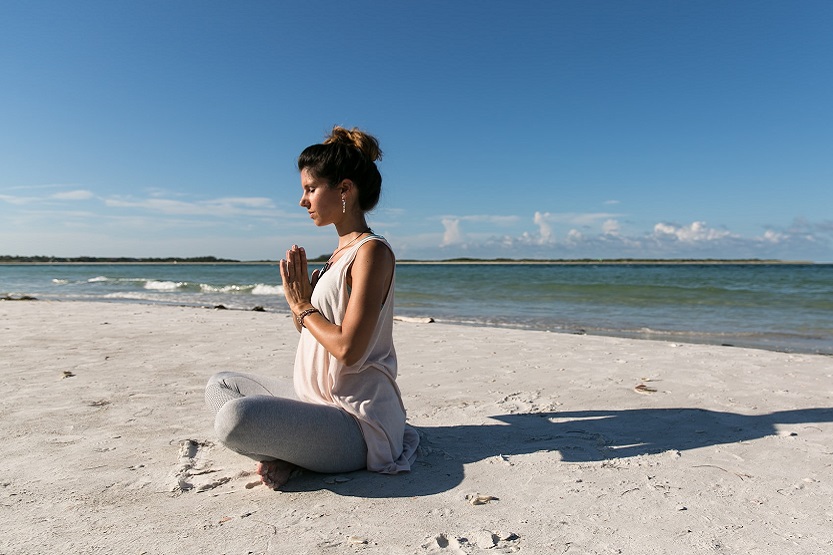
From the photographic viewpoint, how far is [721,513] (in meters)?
2.56

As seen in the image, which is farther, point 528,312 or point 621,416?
point 528,312

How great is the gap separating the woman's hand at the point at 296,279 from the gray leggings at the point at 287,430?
46 cm

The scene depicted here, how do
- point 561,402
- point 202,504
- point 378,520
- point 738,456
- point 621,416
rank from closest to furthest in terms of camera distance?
1. point 378,520
2. point 202,504
3. point 738,456
4. point 621,416
5. point 561,402

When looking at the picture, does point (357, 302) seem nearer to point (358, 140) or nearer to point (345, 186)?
point (345, 186)

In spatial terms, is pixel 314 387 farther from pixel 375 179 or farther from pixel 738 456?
pixel 738 456

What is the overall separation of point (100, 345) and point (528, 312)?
1004 cm

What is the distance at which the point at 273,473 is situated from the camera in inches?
110

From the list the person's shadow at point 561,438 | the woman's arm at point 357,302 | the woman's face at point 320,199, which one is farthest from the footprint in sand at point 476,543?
the woman's face at point 320,199

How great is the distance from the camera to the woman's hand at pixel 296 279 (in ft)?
9.29

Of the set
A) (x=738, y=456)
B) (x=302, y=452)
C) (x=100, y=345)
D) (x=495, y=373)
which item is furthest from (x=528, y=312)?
(x=302, y=452)

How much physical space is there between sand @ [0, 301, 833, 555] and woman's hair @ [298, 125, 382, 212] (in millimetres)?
1484

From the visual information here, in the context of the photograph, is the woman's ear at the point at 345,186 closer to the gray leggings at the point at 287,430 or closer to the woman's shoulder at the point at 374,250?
the woman's shoulder at the point at 374,250

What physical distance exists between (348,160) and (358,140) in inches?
5.4

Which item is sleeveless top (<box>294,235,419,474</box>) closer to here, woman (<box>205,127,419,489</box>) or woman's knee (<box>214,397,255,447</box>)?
woman (<box>205,127,419,489</box>)
